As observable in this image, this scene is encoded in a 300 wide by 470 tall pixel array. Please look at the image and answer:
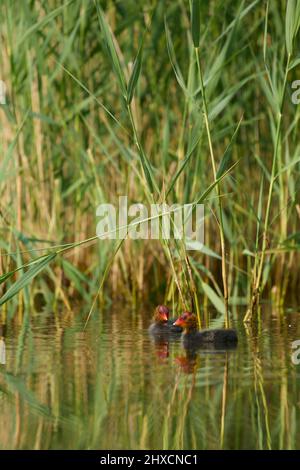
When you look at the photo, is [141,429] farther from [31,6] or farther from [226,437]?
[31,6]

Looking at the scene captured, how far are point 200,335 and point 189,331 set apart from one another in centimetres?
8

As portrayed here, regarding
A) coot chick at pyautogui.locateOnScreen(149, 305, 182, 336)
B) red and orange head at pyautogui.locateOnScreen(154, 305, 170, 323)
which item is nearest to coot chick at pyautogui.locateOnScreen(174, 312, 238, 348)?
coot chick at pyautogui.locateOnScreen(149, 305, 182, 336)

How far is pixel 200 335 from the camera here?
17.5 ft

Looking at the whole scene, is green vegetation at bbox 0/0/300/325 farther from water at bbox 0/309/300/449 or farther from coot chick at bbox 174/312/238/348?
water at bbox 0/309/300/449

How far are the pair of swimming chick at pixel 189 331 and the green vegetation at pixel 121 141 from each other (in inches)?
25.5

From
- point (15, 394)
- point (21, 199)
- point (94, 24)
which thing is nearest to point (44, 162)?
Answer: point (21, 199)

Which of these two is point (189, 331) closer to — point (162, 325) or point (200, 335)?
point (200, 335)

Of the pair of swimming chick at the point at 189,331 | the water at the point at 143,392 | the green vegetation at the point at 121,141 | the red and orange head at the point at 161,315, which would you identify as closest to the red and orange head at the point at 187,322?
the pair of swimming chick at the point at 189,331

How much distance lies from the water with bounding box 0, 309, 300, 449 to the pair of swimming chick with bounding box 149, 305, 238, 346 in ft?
0.27

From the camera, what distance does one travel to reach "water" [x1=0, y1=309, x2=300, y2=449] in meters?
3.62

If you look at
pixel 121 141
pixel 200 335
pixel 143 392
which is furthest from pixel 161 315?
pixel 121 141

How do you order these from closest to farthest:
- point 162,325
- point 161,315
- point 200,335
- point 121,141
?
1. point 200,335
2. point 162,325
3. point 161,315
4. point 121,141

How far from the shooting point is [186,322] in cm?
542
